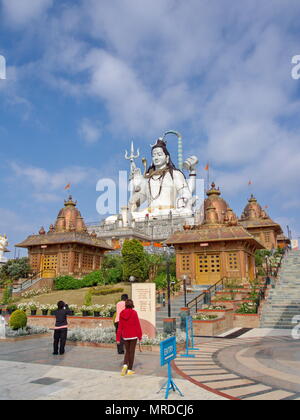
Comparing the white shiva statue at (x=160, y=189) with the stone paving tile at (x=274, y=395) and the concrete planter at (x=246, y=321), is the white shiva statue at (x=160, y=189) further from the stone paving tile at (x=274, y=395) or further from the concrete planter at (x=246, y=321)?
the stone paving tile at (x=274, y=395)

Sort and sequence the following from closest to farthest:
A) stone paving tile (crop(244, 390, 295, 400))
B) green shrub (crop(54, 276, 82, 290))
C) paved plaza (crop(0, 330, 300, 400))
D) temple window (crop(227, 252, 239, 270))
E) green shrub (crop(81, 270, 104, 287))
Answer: stone paving tile (crop(244, 390, 295, 400)), paved plaza (crop(0, 330, 300, 400)), temple window (crop(227, 252, 239, 270)), green shrub (crop(54, 276, 82, 290)), green shrub (crop(81, 270, 104, 287))

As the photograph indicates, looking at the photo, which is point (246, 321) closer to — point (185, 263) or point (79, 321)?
point (79, 321)

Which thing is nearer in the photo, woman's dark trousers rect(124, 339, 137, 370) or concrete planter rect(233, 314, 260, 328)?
woman's dark trousers rect(124, 339, 137, 370)

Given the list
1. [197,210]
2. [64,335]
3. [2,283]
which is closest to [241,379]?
[64,335]

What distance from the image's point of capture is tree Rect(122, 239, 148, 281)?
27656 mm

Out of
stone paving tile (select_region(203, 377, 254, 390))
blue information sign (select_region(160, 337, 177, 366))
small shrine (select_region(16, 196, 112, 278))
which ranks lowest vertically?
stone paving tile (select_region(203, 377, 254, 390))

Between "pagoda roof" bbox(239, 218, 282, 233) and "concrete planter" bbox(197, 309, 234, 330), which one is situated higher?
"pagoda roof" bbox(239, 218, 282, 233)

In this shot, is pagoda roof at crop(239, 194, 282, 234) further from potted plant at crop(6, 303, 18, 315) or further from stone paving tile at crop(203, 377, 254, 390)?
stone paving tile at crop(203, 377, 254, 390)

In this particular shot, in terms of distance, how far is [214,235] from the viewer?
26.0 meters

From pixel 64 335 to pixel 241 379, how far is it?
5.28m

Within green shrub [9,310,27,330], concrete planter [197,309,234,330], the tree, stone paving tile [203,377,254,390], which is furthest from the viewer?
the tree

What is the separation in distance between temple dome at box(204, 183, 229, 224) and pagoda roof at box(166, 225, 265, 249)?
2960 millimetres

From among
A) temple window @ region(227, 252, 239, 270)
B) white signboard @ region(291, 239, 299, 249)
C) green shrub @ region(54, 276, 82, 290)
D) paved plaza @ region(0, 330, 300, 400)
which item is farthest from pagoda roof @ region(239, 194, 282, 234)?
paved plaza @ region(0, 330, 300, 400)

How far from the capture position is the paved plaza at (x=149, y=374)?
6191 mm
